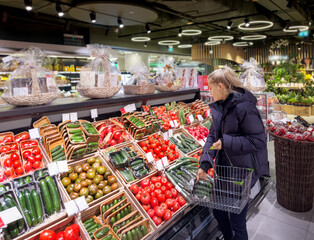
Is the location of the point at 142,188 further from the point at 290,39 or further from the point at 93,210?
the point at 290,39

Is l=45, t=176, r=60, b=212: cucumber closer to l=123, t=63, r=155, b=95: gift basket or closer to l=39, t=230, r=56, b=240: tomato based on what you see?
l=39, t=230, r=56, b=240: tomato

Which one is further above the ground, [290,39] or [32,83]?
[290,39]

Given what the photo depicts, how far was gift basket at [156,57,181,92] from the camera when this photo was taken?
3825mm

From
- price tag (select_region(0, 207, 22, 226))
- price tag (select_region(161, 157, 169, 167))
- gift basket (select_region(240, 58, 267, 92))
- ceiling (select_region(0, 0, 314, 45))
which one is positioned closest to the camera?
price tag (select_region(0, 207, 22, 226))

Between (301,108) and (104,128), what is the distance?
30.0ft

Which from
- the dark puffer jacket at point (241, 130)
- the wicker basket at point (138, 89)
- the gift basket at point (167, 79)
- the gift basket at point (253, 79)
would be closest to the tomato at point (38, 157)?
the wicker basket at point (138, 89)

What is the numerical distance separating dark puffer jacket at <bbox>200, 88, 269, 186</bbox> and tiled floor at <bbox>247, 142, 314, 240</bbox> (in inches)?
47.7

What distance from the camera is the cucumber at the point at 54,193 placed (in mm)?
1867

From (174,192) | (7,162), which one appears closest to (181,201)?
(174,192)

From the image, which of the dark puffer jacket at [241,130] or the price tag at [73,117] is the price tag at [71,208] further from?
the dark puffer jacket at [241,130]

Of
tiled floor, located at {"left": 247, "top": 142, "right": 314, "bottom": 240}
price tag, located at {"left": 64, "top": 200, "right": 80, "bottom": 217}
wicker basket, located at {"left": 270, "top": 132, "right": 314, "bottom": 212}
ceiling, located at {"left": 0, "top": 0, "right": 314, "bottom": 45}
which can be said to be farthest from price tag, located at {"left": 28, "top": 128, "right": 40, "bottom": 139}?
ceiling, located at {"left": 0, "top": 0, "right": 314, "bottom": 45}

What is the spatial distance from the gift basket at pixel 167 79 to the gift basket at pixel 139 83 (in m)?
0.37

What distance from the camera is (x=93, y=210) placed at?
2068 mm

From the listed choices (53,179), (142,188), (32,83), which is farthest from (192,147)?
(32,83)
